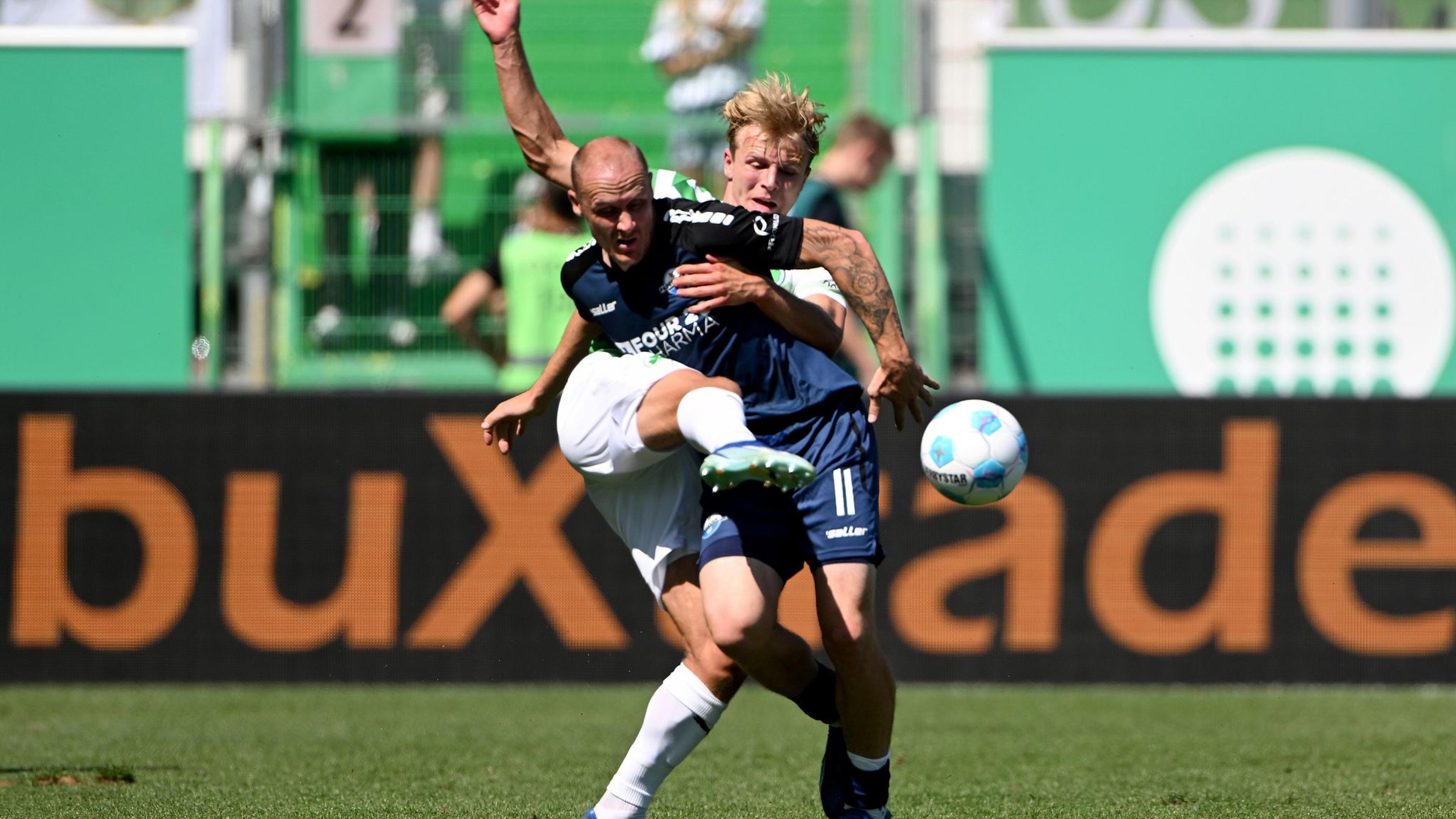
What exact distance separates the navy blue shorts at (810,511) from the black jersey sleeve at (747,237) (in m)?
0.49

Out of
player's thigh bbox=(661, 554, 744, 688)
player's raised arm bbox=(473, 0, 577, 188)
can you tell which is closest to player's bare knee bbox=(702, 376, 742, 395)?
player's thigh bbox=(661, 554, 744, 688)

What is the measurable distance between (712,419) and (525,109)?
1370 millimetres

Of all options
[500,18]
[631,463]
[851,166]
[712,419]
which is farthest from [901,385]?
[851,166]

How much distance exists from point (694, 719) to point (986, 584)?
456 centimetres

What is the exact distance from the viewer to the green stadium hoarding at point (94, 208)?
10188 mm

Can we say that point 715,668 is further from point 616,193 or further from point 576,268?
point 616,193

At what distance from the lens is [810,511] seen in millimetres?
5082

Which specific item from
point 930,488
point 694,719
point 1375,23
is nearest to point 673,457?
point 694,719

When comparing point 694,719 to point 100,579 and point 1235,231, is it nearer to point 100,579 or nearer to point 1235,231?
point 100,579

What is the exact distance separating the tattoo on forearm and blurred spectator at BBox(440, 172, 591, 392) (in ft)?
14.3

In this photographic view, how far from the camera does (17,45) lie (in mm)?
10367

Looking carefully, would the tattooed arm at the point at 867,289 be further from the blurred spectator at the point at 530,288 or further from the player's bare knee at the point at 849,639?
the blurred spectator at the point at 530,288

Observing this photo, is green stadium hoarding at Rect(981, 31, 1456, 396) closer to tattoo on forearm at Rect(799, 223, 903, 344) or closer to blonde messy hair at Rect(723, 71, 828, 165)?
blonde messy hair at Rect(723, 71, 828, 165)

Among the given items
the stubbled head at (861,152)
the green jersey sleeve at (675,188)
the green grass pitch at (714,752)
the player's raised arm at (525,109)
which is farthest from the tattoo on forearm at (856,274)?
the stubbled head at (861,152)
